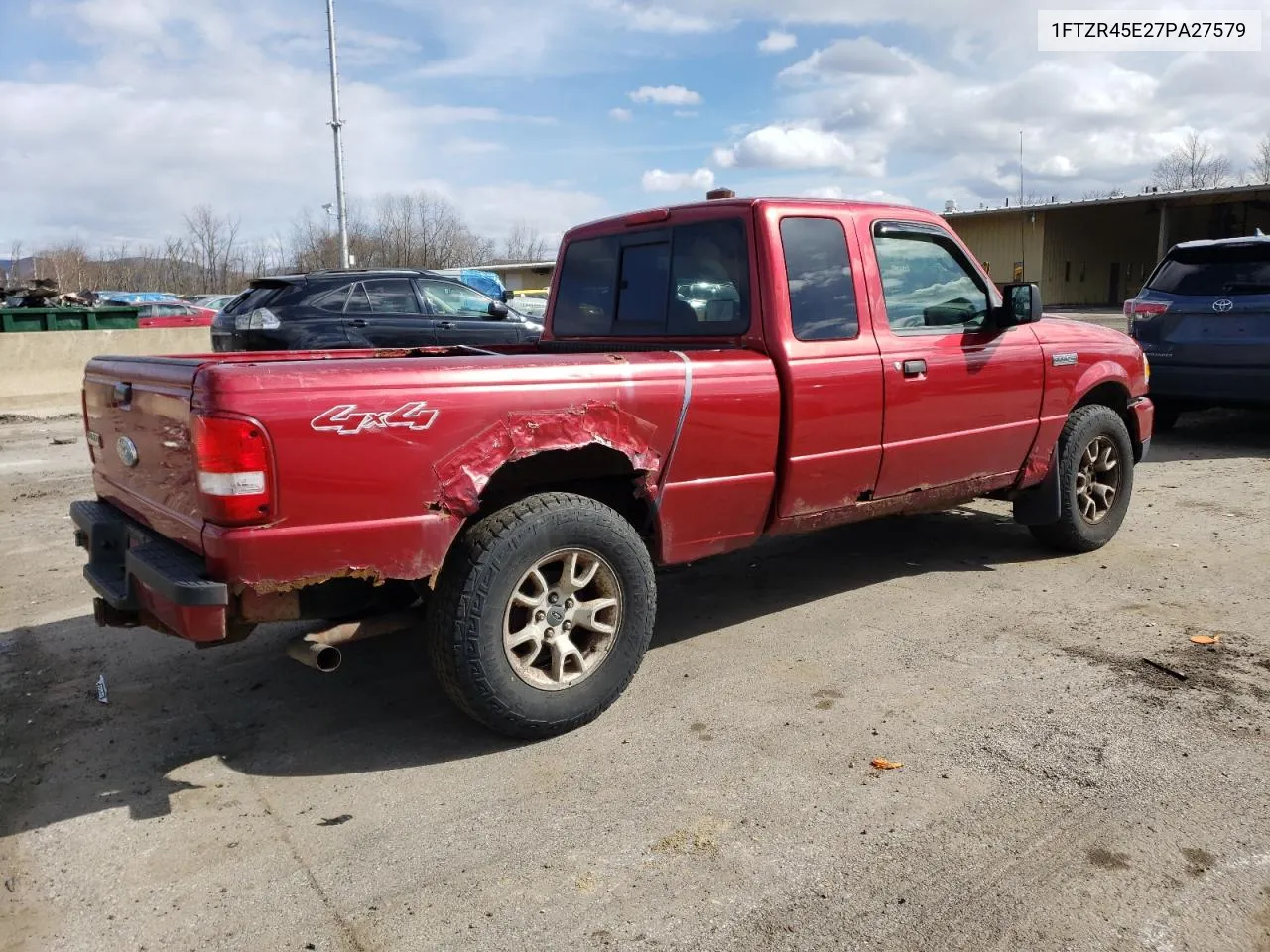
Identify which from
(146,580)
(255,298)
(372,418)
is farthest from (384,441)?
(255,298)

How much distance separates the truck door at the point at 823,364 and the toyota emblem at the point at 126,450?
249 centimetres

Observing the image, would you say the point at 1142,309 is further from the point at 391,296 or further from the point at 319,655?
the point at 319,655

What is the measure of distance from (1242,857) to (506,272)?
194 feet

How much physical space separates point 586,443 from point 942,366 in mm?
2069

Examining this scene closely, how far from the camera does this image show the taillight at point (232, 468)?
2922mm

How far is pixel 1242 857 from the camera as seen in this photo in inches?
111

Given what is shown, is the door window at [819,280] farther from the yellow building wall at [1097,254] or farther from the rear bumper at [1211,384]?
the yellow building wall at [1097,254]

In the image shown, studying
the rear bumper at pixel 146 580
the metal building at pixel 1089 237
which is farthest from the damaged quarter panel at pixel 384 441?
the metal building at pixel 1089 237

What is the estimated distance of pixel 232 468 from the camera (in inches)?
115

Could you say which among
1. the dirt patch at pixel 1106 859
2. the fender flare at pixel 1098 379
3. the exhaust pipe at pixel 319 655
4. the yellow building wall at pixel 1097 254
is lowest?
the dirt patch at pixel 1106 859

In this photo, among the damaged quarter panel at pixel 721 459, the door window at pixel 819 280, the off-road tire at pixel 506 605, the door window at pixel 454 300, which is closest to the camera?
the off-road tire at pixel 506 605

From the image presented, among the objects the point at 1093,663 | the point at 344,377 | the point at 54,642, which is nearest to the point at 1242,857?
the point at 1093,663

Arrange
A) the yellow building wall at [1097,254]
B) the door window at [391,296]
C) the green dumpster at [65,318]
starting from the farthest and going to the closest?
the yellow building wall at [1097,254]
the green dumpster at [65,318]
the door window at [391,296]

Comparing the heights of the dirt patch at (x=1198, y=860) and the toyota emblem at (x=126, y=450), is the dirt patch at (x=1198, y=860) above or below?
below
